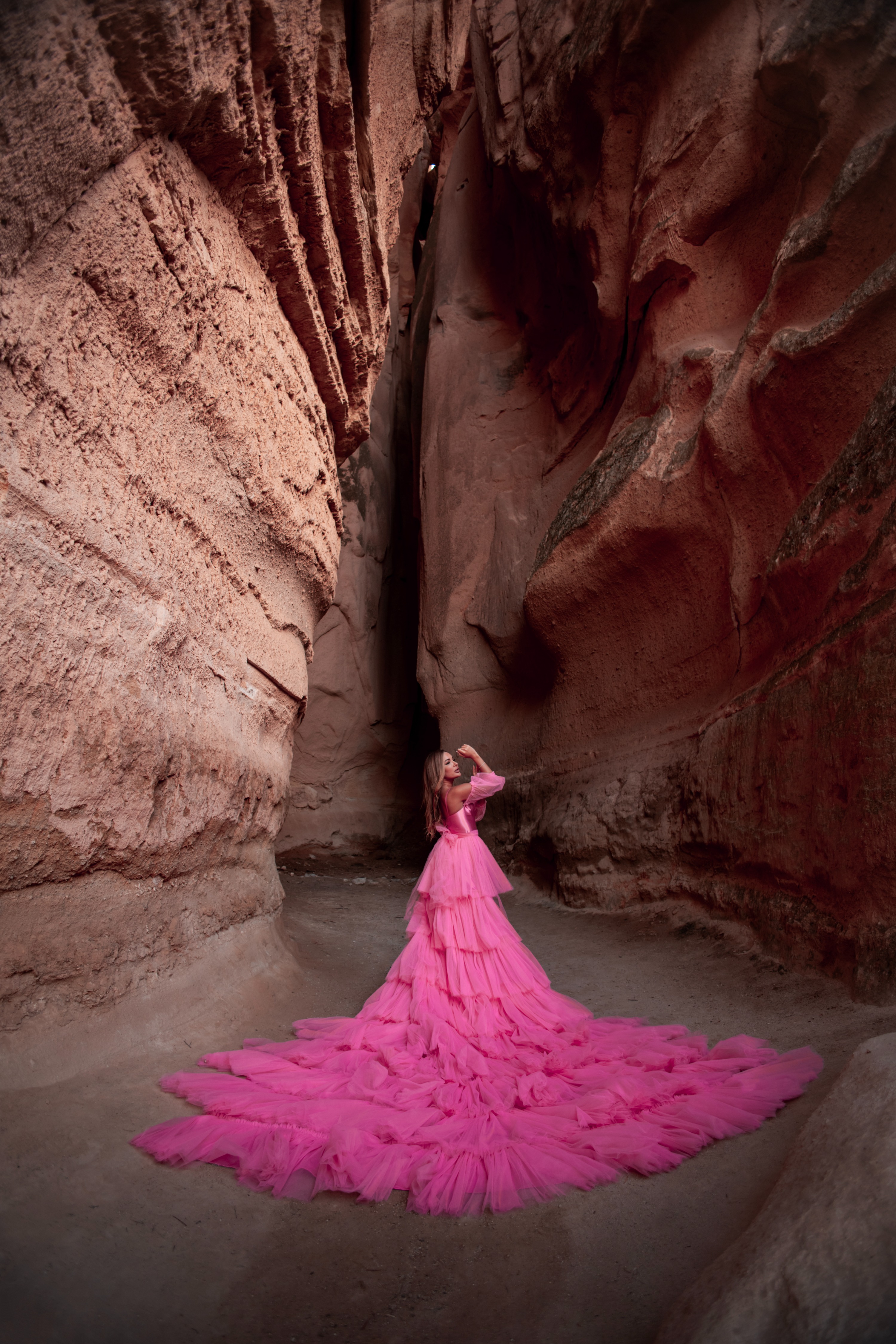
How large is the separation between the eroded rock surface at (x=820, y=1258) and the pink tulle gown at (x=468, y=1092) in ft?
2.27

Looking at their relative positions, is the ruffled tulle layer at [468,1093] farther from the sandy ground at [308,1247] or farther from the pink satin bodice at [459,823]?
the pink satin bodice at [459,823]

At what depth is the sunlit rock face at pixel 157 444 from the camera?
2.25 metres

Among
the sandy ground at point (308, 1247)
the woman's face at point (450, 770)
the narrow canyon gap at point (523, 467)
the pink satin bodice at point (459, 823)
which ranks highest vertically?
the narrow canyon gap at point (523, 467)

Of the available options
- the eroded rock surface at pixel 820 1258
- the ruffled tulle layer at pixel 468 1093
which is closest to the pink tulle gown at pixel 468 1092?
the ruffled tulle layer at pixel 468 1093

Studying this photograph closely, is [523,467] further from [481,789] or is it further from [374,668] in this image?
[481,789]

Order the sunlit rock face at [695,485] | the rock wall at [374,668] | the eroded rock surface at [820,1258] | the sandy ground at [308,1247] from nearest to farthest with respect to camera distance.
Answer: the eroded rock surface at [820,1258] → the sandy ground at [308,1247] → the sunlit rock face at [695,485] → the rock wall at [374,668]

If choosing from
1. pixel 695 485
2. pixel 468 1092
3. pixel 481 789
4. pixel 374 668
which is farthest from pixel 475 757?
pixel 374 668

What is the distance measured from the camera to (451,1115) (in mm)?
2553

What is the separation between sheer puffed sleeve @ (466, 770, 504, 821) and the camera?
4328mm

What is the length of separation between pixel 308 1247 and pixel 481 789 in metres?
2.61

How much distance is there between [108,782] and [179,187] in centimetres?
221

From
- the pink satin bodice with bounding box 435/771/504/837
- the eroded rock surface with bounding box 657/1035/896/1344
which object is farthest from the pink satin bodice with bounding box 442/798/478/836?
the eroded rock surface with bounding box 657/1035/896/1344

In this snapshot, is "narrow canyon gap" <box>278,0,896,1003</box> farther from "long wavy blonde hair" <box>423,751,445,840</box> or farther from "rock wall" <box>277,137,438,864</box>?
"long wavy blonde hair" <box>423,751,445,840</box>

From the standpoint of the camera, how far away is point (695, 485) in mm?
5117
